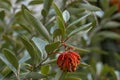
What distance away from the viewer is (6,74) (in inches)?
32.6

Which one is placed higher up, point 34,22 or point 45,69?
point 34,22

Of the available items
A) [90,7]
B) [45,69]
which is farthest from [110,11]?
[45,69]

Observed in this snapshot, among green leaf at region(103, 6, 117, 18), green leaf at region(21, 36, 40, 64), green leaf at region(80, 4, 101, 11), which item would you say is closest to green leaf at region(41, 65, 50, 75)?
green leaf at region(21, 36, 40, 64)

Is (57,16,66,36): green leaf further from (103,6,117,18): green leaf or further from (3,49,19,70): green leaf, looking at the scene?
(103,6,117,18): green leaf

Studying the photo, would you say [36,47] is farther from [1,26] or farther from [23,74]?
[1,26]

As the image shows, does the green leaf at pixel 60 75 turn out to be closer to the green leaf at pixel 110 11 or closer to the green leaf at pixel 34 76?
the green leaf at pixel 34 76

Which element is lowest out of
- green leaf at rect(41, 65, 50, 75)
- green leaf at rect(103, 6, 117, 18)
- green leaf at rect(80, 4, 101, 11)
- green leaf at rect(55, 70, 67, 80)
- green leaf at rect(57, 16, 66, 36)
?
green leaf at rect(103, 6, 117, 18)

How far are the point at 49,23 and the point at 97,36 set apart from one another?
24.9 inches

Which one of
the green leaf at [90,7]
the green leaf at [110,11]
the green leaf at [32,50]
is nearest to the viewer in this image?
the green leaf at [32,50]

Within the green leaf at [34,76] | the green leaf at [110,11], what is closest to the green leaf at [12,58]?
the green leaf at [34,76]

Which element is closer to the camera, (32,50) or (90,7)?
(32,50)

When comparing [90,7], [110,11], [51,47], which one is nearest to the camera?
[51,47]

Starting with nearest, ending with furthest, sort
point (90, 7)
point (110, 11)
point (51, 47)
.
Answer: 1. point (51, 47)
2. point (90, 7)
3. point (110, 11)

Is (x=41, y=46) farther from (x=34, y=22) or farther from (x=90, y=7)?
(x=90, y=7)
